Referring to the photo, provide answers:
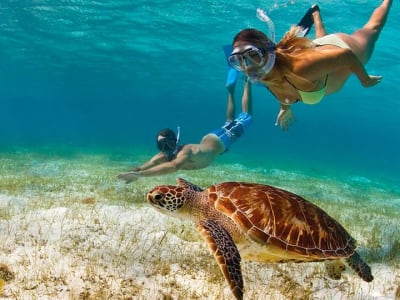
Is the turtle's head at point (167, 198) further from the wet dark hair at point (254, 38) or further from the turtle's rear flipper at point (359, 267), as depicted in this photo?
the turtle's rear flipper at point (359, 267)

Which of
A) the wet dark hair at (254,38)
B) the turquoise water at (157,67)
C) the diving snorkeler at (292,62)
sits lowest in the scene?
the turquoise water at (157,67)

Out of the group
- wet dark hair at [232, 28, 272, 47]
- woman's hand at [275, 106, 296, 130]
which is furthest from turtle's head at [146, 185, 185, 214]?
woman's hand at [275, 106, 296, 130]

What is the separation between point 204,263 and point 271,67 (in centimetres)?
288

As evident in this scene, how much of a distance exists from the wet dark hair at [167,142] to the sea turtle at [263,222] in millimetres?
5326

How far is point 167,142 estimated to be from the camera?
10258 mm

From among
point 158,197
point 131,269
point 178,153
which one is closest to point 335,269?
point 158,197

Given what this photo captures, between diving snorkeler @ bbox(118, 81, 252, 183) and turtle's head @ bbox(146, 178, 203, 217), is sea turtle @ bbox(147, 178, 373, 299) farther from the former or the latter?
diving snorkeler @ bbox(118, 81, 252, 183)

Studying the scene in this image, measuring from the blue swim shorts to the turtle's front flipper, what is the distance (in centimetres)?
776

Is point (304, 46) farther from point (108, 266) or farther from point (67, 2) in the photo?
point (67, 2)

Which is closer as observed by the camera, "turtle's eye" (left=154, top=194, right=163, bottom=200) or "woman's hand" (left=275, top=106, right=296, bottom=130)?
"turtle's eye" (left=154, top=194, right=163, bottom=200)

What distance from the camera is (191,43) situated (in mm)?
34312

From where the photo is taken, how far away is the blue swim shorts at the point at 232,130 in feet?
39.3

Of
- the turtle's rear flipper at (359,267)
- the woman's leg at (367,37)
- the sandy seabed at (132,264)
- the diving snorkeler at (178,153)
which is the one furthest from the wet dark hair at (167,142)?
the turtle's rear flipper at (359,267)

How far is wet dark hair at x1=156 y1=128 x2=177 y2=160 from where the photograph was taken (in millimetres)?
10219
